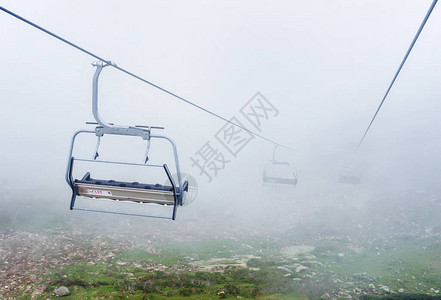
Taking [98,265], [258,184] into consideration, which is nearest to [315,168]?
[258,184]

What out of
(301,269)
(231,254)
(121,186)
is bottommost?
(231,254)

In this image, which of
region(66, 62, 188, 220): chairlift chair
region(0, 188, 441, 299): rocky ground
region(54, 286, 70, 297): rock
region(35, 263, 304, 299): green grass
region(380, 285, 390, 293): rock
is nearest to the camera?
region(66, 62, 188, 220): chairlift chair

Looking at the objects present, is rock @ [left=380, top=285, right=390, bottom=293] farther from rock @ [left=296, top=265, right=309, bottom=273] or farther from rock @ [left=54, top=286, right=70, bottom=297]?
rock @ [left=54, top=286, right=70, bottom=297]

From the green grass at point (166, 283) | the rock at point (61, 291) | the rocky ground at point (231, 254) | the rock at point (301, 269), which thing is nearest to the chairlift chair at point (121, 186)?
the green grass at point (166, 283)

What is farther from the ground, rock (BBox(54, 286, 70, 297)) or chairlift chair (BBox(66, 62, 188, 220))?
chairlift chair (BBox(66, 62, 188, 220))

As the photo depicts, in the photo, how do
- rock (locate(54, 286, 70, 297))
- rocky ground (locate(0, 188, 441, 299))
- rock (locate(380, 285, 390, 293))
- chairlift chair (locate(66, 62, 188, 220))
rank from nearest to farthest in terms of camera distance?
chairlift chair (locate(66, 62, 188, 220))
rock (locate(54, 286, 70, 297))
rocky ground (locate(0, 188, 441, 299))
rock (locate(380, 285, 390, 293))

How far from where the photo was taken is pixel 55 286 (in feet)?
45.0

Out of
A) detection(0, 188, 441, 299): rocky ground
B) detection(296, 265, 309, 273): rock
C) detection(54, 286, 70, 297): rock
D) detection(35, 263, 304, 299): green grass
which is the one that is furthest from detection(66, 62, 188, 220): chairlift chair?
detection(296, 265, 309, 273): rock

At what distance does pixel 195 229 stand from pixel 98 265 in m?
12.4

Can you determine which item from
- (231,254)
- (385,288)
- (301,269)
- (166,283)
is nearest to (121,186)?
(166,283)

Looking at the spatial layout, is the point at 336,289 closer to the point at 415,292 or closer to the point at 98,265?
the point at 415,292

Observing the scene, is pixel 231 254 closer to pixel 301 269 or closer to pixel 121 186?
pixel 301 269

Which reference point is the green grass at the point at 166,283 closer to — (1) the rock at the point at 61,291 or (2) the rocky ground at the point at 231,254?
(2) the rocky ground at the point at 231,254

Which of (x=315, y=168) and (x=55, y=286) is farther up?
(x=315, y=168)
